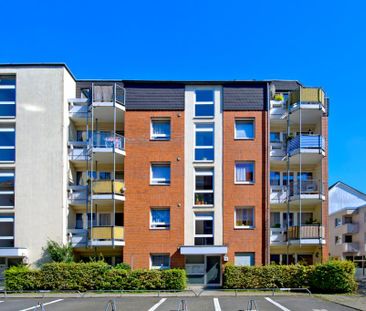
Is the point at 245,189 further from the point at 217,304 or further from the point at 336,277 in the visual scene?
the point at 217,304

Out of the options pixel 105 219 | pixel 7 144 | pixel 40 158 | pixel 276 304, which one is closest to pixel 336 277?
pixel 276 304

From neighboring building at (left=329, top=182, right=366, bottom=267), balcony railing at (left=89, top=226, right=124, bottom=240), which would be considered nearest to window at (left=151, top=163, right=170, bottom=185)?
balcony railing at (left=89, top=226, right=124, bottom=240)

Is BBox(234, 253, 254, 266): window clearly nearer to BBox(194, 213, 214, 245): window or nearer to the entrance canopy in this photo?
the entrance canopy

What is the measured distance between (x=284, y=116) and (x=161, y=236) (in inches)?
396

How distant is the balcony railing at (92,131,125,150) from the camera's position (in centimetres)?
2956

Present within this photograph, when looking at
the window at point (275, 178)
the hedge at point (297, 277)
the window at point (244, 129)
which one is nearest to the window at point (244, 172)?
the window at point (244, 129)

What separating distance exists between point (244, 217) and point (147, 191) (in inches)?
229

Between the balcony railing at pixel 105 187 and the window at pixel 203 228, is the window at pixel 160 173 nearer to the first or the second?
the balcony railing at pixel 105 187

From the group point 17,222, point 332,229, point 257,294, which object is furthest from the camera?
point 332,229

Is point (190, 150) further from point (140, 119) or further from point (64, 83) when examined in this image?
point (64, 83)

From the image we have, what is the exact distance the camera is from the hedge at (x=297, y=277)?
25.3 meters

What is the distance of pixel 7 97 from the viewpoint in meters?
29.9

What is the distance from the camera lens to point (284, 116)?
30.9 metres

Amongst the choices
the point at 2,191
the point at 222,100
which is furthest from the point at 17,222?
the point at 222,100
